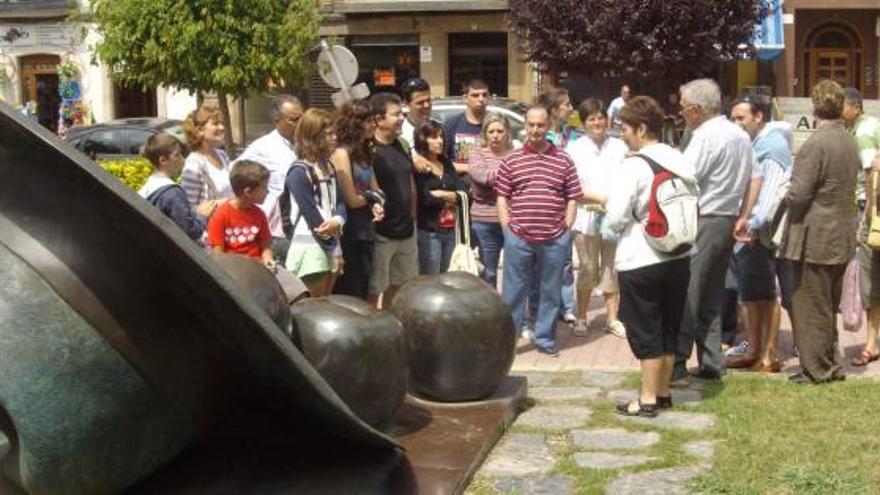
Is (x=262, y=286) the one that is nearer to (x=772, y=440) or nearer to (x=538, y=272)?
(x=772, y=440)

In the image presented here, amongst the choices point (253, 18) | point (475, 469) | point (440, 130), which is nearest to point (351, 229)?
point (440, 130)

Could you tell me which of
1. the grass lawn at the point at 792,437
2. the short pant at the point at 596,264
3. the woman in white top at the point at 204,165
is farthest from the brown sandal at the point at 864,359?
the woman in white top at the point at 204,165

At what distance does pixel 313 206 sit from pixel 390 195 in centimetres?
88

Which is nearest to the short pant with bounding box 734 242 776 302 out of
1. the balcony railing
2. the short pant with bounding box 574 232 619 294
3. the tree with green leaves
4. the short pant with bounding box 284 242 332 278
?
the short pant with bounding box 574 232 619 294

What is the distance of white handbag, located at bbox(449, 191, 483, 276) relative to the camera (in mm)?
8367

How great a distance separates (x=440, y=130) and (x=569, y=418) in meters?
2.65

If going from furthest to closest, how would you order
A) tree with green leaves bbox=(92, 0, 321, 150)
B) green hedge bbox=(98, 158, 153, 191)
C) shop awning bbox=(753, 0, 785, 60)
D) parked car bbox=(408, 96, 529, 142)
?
shop awning bbox=(753, 0, 785, 60) → tree with green leaves bbox=(92, 0, 321, 150) → parked car bbox=(408, 96, 529, 142) → green hedge bbox=(98, 158, 153, 191)

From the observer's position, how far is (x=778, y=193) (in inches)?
324

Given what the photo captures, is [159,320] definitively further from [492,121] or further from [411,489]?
[492,121]

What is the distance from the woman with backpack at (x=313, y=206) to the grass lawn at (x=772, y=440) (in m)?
1.65

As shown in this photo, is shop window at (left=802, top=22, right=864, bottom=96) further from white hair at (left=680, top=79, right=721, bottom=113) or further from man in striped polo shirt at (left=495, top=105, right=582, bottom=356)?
white hair at (left=680, top=79, right=721, bottom=113)

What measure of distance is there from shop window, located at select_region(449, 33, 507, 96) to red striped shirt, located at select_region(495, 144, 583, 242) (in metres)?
24.3

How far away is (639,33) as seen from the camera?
25.3 meters

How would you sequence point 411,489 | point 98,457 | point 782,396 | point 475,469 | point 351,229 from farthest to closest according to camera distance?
point 351,229 < point 782,396 < point 475,469 < point 411,489 < point 98,457
